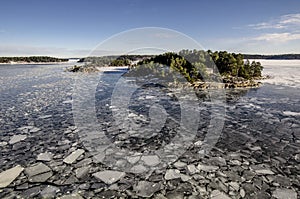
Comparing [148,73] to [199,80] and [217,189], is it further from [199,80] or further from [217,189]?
[217,189]

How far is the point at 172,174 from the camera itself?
13.5 ft

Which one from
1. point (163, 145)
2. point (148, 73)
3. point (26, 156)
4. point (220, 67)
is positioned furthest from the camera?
point (148, 73)

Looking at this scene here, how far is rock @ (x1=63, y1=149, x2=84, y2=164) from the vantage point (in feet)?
15.1

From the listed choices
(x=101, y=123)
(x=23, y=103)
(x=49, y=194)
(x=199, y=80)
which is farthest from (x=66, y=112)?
(x=199, y=80)

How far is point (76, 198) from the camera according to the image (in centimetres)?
339

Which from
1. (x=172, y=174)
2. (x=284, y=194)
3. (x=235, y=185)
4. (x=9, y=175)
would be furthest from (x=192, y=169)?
(x=9, y=175)

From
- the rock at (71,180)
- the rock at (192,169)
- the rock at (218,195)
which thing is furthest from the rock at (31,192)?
the rock at (218,195)

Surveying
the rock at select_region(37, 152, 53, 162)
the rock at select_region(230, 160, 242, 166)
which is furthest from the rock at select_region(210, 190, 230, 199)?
the rock at select_region(37, 152, 53, 162)

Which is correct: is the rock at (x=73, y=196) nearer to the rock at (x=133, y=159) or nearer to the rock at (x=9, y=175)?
the rock at (x=9, y=175)

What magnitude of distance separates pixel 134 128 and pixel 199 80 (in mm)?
11670

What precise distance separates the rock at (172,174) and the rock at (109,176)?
2.66 feet

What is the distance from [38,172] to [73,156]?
2.67ft

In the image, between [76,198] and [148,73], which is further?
[148,73]

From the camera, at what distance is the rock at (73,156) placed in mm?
4617
